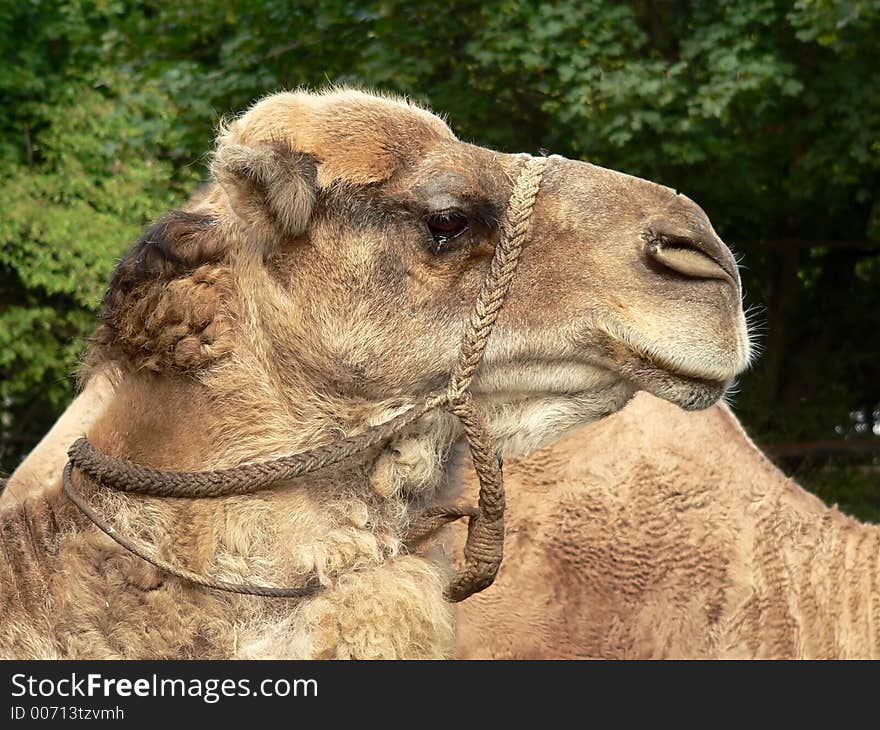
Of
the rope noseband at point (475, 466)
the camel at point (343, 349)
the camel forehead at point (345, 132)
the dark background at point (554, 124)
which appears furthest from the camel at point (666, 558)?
the dark background at point (554, 124)

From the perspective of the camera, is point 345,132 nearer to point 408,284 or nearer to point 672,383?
point 408,284

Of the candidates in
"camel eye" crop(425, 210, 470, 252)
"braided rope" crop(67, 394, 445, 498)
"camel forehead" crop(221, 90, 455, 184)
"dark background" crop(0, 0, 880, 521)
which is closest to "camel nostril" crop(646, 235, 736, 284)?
"camel eye" crop(425, 210, 470, 252)

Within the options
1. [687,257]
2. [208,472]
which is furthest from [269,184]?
[687,257]

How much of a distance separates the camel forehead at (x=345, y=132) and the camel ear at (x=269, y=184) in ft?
0.14

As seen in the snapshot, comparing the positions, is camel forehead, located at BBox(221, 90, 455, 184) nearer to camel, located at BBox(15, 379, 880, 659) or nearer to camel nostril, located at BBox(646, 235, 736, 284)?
camel nostril, located at BBox(646, 235, 736, 284)

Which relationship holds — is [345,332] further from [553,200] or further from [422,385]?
[553,200]

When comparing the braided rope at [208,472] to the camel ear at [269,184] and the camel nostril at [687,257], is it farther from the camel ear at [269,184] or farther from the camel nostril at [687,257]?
the camel nostril at [687,257]

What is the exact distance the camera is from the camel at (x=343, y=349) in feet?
7.96

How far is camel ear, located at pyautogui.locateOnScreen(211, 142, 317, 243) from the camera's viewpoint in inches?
95.3

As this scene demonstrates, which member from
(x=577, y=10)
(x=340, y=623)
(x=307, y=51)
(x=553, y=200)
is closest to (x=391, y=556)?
(x=340, y=623)

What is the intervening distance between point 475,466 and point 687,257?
59 cm

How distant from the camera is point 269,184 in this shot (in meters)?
2.44

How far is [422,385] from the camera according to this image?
2.54 metres

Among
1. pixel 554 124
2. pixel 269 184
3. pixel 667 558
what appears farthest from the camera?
pixel 554 124
